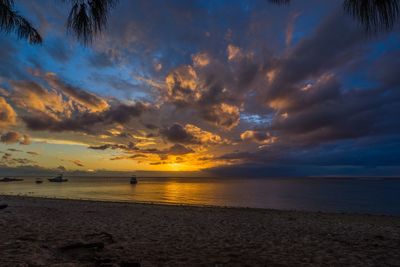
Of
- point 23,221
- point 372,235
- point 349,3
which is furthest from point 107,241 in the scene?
point 372,235

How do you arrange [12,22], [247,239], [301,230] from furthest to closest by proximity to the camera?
[301,230] → [247,239] → [12,22]

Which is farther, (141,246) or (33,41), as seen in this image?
(141,246)

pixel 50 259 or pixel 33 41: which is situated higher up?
pixel 33 41

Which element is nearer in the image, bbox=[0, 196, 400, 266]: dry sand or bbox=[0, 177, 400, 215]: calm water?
bbox=[0, 196, 400, 266]: dry sand

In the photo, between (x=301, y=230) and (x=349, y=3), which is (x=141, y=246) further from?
(x=349, y=3)

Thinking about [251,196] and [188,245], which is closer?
[188,245]

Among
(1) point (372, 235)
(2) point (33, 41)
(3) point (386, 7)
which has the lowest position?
(1) point (372, 235)

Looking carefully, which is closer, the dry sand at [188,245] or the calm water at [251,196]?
the dry sand at [188,245]

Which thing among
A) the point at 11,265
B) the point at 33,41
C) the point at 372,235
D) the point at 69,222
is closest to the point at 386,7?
the point at 33,41

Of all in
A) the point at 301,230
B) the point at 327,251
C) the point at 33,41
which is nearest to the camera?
the point at 33,41

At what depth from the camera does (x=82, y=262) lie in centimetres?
638

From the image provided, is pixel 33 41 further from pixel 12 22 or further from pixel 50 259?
pixel 50 259

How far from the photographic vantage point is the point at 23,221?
12.2 m

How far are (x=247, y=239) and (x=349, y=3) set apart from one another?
820 cm
